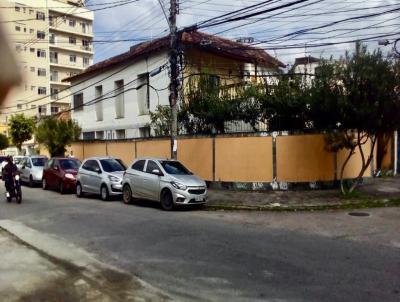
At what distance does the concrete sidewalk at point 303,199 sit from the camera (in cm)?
1499

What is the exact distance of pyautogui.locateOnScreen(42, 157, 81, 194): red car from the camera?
21.1 meters

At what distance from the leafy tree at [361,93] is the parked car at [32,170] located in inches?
609

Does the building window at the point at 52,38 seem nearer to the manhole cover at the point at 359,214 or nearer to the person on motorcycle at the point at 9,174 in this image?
the person on motorcycle at the point at 9,174

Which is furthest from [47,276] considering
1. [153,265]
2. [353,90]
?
[353,90]

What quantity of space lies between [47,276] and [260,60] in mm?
24630

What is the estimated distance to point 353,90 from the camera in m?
14.9

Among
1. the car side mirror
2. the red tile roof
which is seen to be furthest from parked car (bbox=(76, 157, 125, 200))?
the red tile roof

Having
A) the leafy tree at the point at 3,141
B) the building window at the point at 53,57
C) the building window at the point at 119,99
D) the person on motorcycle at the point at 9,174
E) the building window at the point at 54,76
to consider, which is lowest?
the person on motorcycle at the point at 9,174

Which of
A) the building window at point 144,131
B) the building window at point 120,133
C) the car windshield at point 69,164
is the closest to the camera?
the car windshield at point 69,164

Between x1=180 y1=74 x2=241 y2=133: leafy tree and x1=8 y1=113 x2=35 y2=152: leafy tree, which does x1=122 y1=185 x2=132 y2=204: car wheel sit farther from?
x1=8 y1=113 x2=35 y2=152: leafy tree

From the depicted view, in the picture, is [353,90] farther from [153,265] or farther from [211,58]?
[211,58]

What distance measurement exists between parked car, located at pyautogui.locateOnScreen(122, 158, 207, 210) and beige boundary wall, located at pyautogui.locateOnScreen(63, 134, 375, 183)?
393 centimetres

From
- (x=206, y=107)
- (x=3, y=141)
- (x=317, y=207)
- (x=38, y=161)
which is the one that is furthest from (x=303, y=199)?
(x=3, y=141)

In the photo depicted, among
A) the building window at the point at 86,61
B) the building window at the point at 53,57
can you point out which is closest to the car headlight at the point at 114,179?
the building window at the point at 53,57
